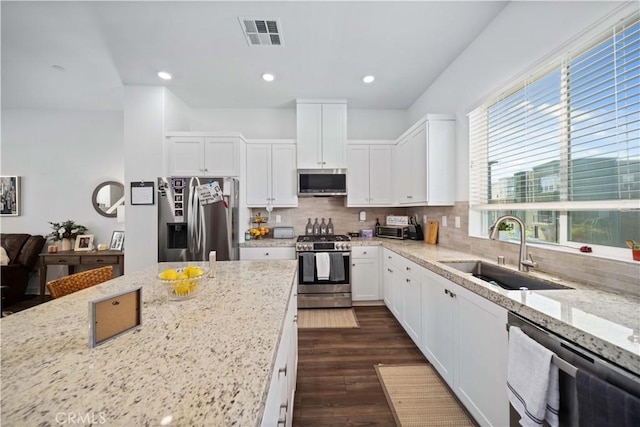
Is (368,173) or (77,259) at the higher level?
(368,173)

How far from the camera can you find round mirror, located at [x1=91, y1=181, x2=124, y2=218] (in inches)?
155

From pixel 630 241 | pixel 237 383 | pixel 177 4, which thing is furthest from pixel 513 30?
pixel 237 383

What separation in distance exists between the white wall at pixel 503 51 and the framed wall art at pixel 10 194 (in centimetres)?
646

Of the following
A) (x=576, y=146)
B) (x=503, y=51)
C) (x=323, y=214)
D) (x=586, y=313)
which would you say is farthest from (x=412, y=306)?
(x=503, y=51)

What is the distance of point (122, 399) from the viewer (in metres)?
0.50

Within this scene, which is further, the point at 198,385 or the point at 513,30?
the point at 513,30

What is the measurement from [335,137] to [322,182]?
70cm

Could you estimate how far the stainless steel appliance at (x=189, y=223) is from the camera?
2.91m

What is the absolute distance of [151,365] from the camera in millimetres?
625

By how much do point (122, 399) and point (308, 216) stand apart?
11.0ft

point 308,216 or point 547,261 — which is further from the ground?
point 308,216

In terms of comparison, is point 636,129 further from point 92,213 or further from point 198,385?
point 92,213

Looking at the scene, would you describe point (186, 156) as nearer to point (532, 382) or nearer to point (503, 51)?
point (503, 51)

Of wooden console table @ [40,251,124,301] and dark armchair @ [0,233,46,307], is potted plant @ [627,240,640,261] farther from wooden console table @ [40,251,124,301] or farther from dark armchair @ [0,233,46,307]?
dark armchair @ [0,233,46,307]
